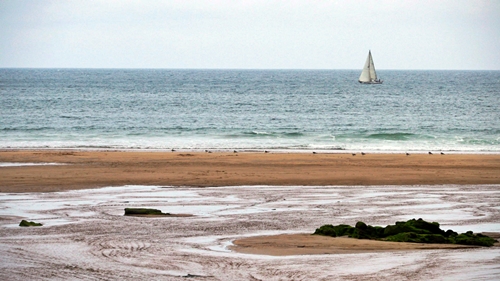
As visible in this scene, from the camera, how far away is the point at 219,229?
17.2 meters

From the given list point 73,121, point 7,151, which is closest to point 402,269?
point 7,151

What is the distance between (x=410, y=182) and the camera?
26.5 metres

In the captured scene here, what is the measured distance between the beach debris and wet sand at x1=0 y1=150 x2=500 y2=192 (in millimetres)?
9734

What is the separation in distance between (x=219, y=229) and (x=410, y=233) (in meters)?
4.37

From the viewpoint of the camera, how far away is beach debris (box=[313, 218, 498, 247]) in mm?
15312

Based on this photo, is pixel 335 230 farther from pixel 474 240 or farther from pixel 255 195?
pixel 255 195

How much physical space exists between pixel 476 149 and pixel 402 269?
98.9 feet

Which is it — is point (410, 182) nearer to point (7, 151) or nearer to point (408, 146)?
point (408, 146)

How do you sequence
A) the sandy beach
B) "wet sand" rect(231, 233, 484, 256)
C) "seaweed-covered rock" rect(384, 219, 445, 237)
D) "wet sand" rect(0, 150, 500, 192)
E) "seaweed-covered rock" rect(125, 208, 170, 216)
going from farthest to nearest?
"wet sand" rect(0, 150, 500, 192) < "seaweed-covered rock" rect(125, 208, 170, 216) < "seaweed-covered rock" rect(384, 219, 445, 237) < the sandy beach < "wet sand" rect(231, 233, 484, 256)

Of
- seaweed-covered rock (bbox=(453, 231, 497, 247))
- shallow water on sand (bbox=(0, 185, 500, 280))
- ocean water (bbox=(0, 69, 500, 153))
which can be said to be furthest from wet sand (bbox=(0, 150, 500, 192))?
seaweed-covered rock (bbox=(453, 231, 497, 247))

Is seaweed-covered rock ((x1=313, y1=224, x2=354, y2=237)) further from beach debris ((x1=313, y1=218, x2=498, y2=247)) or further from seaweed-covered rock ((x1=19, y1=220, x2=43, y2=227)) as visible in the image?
seaweed-covered rock ((x1=19, y1=220, x2=43, y2=227))

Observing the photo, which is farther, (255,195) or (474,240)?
(255,195)

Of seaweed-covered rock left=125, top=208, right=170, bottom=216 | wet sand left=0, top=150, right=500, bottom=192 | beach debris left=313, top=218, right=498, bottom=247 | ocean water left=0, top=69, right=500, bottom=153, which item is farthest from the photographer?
ocean water left=0, top=69, right=500, bottom=153

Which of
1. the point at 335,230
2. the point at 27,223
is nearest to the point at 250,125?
the point at 27,223
